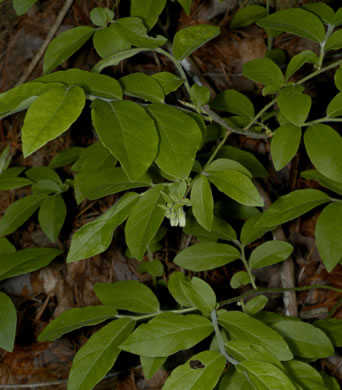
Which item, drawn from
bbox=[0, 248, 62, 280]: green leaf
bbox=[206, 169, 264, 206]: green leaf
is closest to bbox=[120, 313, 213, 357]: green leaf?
bbox=[206, 169, 264, 206]: green leaf

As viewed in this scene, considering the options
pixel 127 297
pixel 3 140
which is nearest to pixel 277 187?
pixel 127 297

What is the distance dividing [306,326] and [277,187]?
1220mm

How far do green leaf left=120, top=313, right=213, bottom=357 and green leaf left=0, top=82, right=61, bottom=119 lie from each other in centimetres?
48

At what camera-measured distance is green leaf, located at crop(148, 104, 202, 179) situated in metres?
0.71

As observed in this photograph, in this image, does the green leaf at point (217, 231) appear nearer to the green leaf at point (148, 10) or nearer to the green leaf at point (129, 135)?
the green leaf at point (148, 10)

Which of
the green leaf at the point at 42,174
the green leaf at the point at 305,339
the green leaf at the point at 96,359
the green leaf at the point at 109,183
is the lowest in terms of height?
the green leaf at the point at 305,339

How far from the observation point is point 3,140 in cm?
258

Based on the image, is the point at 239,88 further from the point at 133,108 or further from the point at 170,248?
the point at 133,108

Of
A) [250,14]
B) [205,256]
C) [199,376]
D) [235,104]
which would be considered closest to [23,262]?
[205,256]

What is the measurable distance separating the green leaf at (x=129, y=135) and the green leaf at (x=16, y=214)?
0.93 meters

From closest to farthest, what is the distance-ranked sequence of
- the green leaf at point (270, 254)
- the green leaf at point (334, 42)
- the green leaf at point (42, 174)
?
the green leaf at point (334, 42)
the green leaf at point (270, 254)
the green leaf at point (42, 174)

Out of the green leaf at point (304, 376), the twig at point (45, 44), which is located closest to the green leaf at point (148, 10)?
the green leaf at point (304, 376)

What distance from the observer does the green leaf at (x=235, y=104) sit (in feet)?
4.42

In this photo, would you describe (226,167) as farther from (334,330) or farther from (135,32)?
(334,330)
